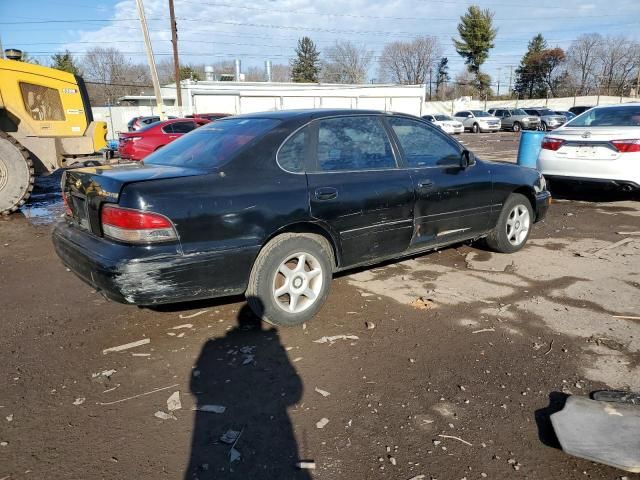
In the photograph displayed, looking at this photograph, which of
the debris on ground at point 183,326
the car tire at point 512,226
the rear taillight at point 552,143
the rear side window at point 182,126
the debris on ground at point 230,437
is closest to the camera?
the debris on ground at point 230,437

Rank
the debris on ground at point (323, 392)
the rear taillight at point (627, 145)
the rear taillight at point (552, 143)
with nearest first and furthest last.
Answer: the debris on ground at point (323, 392)
the rear taillight at point (627, 145)
the rear taillight at point (552, 143)

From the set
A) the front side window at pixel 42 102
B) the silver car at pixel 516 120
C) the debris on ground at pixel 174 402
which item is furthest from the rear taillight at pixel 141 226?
the silver car at pixel 516 120

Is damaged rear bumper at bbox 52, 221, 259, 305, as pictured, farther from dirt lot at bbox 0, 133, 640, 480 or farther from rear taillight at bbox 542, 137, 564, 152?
rear taillight at bbox 542, 137, 564, 152

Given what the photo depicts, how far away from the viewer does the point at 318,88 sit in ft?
129

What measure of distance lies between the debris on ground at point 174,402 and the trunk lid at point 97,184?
1.30 m

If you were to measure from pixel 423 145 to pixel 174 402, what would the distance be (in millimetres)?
3220

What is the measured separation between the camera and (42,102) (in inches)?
366

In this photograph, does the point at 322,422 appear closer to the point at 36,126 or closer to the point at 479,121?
the point at 36,126

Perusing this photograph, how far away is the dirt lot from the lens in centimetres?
238

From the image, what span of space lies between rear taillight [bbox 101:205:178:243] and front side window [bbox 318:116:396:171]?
1325 millimetres

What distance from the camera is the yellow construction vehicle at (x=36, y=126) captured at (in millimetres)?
8336

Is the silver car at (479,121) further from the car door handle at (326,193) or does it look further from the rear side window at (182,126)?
the car door handle at (326,193)

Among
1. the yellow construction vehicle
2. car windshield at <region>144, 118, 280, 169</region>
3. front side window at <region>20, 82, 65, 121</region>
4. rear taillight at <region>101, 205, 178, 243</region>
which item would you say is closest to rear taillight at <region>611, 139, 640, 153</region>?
car windshield at <region>144, 118, 280, 169</region>

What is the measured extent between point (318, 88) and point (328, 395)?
3886 cm
